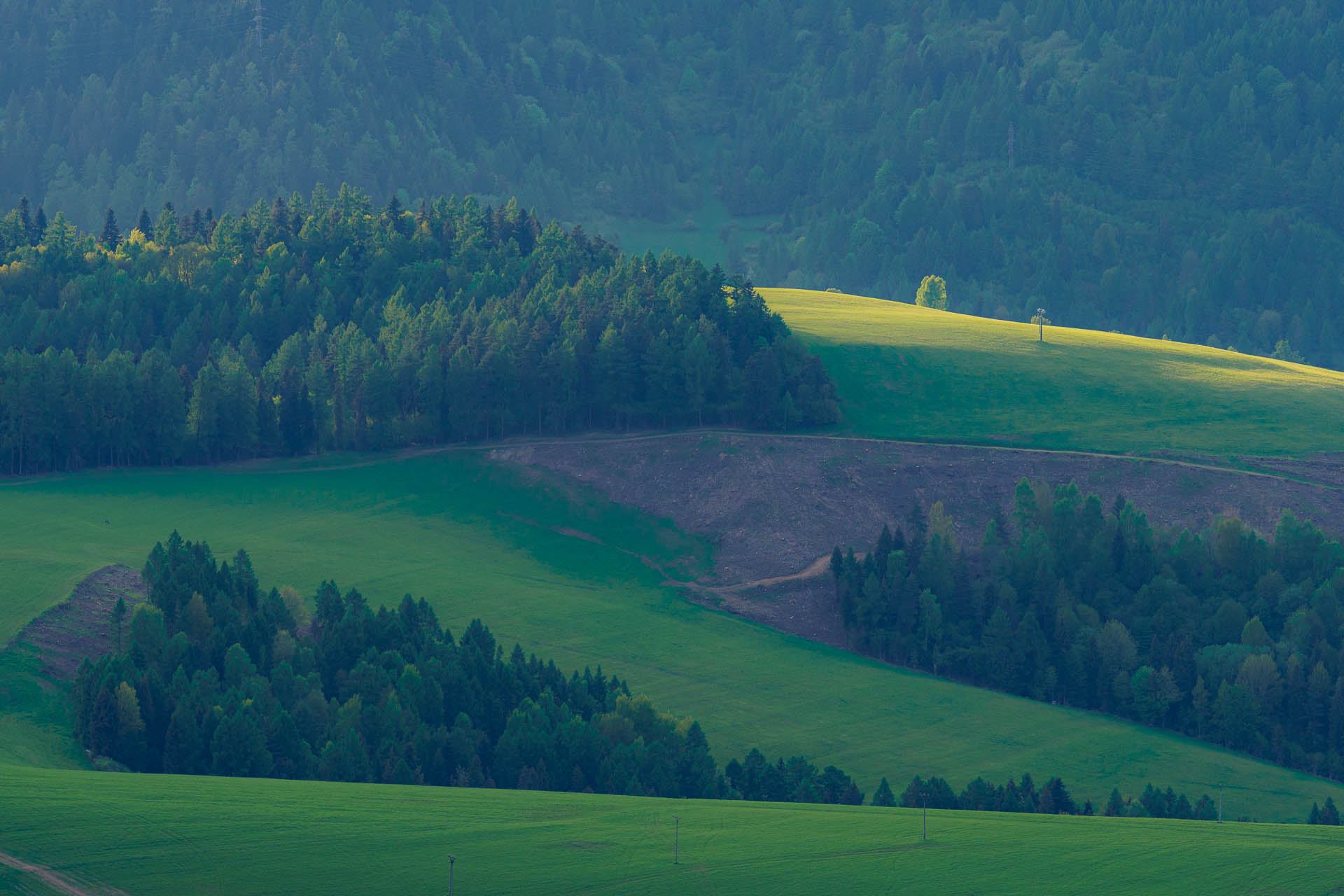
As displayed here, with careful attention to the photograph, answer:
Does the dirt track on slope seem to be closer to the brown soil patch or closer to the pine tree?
the brown soil patch

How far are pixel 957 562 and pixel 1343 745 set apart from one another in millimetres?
32393

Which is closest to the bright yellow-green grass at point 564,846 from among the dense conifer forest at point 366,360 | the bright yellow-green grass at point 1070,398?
the dense conifer forest at point 366,360

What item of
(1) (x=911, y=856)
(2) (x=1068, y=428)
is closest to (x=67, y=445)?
(2) (x=1068, y=428)

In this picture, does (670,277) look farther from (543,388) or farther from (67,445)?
(67,445)

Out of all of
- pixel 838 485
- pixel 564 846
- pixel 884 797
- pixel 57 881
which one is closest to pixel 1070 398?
pixel 838 485

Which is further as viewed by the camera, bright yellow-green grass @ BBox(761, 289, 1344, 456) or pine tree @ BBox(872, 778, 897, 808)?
bright yellow-green grass @ BBox(761, 289, 1344, 456)

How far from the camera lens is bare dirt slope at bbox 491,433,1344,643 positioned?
490 feet

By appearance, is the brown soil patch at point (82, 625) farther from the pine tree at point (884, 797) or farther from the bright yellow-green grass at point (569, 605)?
the pine tree at point (884, 797)

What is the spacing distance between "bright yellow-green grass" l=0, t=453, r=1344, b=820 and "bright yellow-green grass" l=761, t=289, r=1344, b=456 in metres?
35.6

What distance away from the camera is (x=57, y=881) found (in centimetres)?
6706

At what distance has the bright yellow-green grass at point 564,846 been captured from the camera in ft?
231

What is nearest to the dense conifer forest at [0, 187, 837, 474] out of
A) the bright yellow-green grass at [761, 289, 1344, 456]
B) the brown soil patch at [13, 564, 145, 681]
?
the bright yellow-green grass at [761, 289, 1344, 456]

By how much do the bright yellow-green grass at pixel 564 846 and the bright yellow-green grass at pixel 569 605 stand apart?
52.2 ft

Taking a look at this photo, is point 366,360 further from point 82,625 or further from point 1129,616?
point 1129,616
